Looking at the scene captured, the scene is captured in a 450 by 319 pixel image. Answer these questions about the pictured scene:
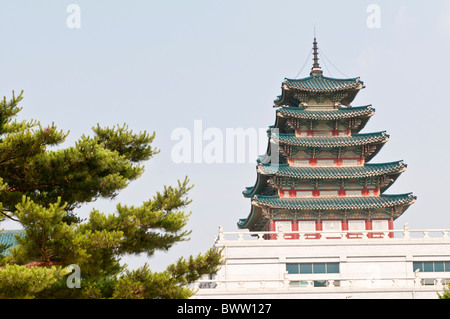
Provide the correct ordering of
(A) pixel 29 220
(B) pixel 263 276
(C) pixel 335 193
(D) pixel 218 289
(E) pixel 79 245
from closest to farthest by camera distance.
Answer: (A) pixel 29 220
(E) pixel 79 245
(D) pixel 218 289
(B) pixel 263 276
(C) pixel 335 193

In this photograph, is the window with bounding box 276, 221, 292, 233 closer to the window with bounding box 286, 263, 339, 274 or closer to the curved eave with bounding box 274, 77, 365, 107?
the window with bounding box 286, 263, 339, 274

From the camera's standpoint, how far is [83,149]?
19062mm

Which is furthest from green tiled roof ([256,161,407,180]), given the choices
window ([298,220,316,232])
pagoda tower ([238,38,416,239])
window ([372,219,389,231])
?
window ([372,219,389,231])

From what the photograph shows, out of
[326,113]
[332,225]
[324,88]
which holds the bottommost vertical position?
[332,225]

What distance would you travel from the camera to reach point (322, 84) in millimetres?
45688

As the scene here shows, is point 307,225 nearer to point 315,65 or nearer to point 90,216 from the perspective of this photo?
point 315,65

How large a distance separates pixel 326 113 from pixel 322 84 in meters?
2.49

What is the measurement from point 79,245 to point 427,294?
22.2 meters

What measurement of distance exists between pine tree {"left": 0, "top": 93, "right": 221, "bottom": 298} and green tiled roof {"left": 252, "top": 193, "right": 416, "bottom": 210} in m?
20.0

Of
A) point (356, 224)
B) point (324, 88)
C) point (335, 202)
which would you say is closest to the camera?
point (335, 202)

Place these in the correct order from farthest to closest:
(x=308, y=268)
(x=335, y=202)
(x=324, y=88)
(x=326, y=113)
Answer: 1. (x=324, y=88)
2. (x=326, y=113)
3. (x=335, y=202)
4. (x=308, y=268)

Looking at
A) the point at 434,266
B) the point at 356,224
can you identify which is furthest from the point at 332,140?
the point at 434,266
